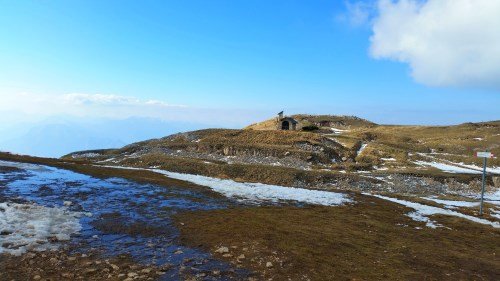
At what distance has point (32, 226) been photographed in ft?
50.5

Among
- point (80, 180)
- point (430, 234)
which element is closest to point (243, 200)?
point (430, 234)

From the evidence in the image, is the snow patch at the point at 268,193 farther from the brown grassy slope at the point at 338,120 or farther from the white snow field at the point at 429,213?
the brown grassy slope at the point at 338,120

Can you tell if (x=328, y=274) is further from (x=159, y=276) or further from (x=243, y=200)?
(x=243, y=200)

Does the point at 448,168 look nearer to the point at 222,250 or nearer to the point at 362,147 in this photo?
the point at 362,147

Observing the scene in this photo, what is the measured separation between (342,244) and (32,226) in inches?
565

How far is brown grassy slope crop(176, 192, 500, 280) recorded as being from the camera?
13266mm

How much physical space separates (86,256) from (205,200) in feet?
44.6

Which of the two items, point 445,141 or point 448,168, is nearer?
point 448,168

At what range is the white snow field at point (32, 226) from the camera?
1325 centimetres

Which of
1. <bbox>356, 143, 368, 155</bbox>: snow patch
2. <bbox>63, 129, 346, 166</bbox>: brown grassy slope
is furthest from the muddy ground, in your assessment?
<bbox>356, 143, 368, 155</bbox>: snow patch

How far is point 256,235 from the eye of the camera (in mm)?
16688

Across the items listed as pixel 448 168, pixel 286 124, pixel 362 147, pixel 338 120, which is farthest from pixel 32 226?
pixel 338 120

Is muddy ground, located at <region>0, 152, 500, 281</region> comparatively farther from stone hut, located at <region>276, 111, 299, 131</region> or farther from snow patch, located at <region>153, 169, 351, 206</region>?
stone hut, located at <region>276, 111, 299, 131</region>

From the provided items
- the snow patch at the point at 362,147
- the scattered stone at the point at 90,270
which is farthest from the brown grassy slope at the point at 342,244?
the snow patch at the point at 362,147
